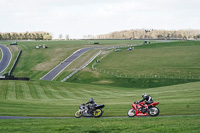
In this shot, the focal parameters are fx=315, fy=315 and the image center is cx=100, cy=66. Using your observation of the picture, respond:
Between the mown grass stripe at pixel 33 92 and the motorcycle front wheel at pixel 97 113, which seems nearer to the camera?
the motorcycle front wheel at pixel 97 113

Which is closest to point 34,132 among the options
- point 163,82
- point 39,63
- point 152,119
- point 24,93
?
point 152,119

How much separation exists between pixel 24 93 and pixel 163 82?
38.5 metres

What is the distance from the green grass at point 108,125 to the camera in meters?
20.7

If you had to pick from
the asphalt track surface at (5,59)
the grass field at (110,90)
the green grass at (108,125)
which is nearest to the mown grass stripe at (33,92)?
the grass field at (110,90)

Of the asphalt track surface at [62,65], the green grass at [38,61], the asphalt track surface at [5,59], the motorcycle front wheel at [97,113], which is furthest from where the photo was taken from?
the asphalt track surface at [5,59]

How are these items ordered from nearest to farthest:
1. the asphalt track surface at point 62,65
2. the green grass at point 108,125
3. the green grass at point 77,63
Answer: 1. the green grass at point 108,125
2. the green grass at point 77,63
3. the asphalt track surface at point 62,65

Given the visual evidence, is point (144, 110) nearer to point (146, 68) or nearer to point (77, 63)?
point (146, 68)

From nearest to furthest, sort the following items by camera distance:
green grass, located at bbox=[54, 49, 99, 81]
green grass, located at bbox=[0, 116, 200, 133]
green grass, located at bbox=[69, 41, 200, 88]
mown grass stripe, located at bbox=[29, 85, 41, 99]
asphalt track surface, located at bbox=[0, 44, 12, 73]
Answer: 1. green grass, located at bbox=[0, 116, 200, 133]
2. mown grass stripe, located at bbox=[29, 85, 41, 99]
3. green grass, located at bbox=[69, 41, 200, 88]
4. green grass, located at bbox=[54, 49, 99, 81]
5. asphalt track surface, located at bbox=[0, 44, 12, 73]

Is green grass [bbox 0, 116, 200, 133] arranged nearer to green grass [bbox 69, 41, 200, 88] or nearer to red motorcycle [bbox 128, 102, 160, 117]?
red motorcycle [bbox 128, 102, 160, 117]

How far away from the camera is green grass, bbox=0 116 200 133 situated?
816 inches

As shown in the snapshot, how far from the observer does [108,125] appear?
74.4ft

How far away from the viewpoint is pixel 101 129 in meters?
21.4

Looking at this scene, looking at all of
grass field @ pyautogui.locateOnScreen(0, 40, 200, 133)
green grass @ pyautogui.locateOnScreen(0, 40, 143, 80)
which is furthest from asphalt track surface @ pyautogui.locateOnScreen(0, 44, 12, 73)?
grass field @ pyautogui.locateOnScreen(0, 40, 200, 133)

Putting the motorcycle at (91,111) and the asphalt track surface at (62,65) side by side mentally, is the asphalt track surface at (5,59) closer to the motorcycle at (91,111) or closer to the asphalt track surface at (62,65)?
the asphalt track surface at (62,65)
